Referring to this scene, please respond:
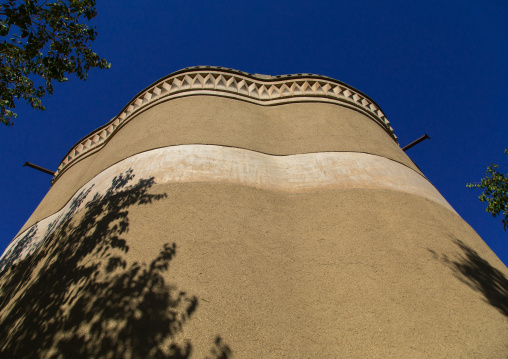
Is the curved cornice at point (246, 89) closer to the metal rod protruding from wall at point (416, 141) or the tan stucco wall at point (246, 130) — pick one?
the tan stucco wall at point (246, 130)

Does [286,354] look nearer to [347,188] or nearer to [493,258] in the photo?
[347,188]

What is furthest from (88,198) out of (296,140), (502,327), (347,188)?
(502,327)

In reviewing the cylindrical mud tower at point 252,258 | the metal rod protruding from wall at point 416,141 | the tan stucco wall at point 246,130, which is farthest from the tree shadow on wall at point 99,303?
the metal rod protruding from wall at point 416,141

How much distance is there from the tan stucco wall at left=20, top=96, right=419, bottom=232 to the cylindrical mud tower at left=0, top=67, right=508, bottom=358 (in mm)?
55

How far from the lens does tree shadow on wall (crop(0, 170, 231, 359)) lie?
125 inches

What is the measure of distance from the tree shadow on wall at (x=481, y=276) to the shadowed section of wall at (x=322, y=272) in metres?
0.08

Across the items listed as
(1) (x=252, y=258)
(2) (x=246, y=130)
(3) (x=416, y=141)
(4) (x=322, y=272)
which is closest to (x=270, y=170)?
(2) (x=246, y=130)

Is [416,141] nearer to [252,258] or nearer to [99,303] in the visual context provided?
[252,258]

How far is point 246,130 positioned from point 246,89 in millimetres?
2239

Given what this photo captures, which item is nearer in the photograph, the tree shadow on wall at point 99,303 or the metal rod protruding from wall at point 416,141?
the tree shadow on wall at point 99,303

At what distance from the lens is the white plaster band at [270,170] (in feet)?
18.3

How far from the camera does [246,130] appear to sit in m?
6.86

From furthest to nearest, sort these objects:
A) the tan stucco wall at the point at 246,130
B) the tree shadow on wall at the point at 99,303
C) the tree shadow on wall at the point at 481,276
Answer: the tan stucco wall at the point at 246,130, the tree shadow on wall at the point at 481,276, the tree shadow on wall at the point at 99,303

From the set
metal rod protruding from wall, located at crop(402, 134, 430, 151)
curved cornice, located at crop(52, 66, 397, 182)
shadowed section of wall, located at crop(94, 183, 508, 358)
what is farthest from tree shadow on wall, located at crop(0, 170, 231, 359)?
metal rod protruding from wall, located at crop(402, 134, 430, 151)
